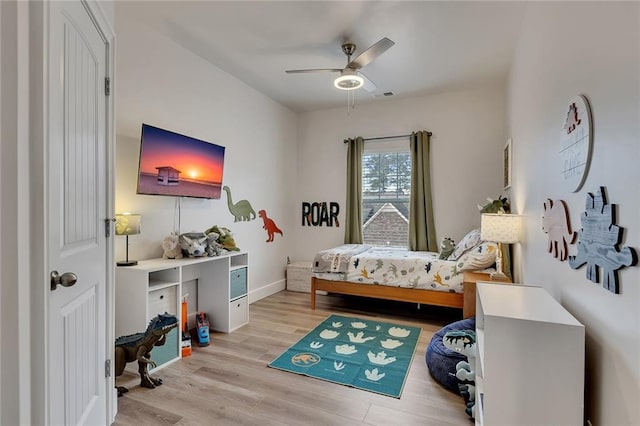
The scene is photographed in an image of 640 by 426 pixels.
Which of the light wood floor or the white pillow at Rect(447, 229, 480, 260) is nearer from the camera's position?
the light wood floor

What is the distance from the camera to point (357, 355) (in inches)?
102

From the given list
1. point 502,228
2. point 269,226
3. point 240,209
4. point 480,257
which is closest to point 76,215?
point 240,209

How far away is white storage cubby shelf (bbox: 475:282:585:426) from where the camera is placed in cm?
112

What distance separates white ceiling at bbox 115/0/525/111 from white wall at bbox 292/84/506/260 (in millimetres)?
458

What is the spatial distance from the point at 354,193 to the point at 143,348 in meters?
3.42

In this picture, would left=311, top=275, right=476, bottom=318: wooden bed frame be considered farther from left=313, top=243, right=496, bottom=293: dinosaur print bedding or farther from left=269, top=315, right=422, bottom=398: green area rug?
left=269, top=315, right=422, bottom=398: green area rug

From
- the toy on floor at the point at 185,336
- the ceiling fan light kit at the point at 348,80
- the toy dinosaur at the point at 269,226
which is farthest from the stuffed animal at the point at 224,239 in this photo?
the ceiling fan light kit at the point at 348,80

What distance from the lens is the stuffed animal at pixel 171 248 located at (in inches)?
110

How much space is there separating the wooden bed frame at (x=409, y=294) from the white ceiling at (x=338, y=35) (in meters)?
2.28

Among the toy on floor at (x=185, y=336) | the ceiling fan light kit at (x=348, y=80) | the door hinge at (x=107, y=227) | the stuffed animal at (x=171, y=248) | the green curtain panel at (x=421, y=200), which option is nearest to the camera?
the door hinge at (x=107, y=227)

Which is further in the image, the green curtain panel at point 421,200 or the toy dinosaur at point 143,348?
the green curtain panel at point 421,200

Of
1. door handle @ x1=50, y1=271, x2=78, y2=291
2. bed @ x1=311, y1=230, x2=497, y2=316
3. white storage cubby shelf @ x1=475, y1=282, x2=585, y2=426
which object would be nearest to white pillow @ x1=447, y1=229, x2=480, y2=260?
bed @ x1=311, y1=230, x2=497, y2=316

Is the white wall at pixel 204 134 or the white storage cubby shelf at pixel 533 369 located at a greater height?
the white wall at pixel 204 134

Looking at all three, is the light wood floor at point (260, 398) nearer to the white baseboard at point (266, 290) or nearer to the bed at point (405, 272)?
the bed at point (405, 272)
